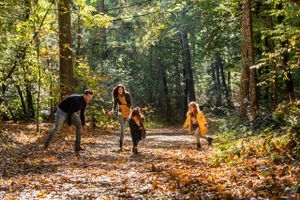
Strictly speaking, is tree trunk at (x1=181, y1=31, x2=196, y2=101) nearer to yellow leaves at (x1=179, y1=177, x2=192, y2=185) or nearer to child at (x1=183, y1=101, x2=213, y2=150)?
child at (x1=183, y1=101, x2=213, y2=150)

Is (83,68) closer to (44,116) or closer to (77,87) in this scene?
(77,87)

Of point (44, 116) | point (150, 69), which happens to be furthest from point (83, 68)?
point (150, 69)

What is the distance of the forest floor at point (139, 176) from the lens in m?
5.97

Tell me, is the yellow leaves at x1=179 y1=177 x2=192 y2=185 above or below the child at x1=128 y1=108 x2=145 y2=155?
below

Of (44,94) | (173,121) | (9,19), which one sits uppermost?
(9,19)

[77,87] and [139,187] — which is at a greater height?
[77,87]

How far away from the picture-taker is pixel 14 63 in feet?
→ 51.3

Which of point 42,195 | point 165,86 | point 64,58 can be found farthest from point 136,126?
point 165,86

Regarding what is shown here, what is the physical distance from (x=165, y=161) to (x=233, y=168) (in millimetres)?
2359

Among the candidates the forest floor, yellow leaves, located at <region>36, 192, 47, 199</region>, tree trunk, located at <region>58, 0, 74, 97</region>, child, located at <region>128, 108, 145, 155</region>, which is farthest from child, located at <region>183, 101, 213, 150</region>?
tree trunk, located at <region>58, 0, 74, 97</region>

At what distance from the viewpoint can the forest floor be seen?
5969 mm

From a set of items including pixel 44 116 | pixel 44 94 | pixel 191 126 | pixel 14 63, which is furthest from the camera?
pixel 44 116

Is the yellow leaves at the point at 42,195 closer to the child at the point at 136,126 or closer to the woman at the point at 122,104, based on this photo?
the child at the point at 136,126

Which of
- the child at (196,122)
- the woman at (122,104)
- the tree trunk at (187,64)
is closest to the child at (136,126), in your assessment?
the woman at (122,104)
